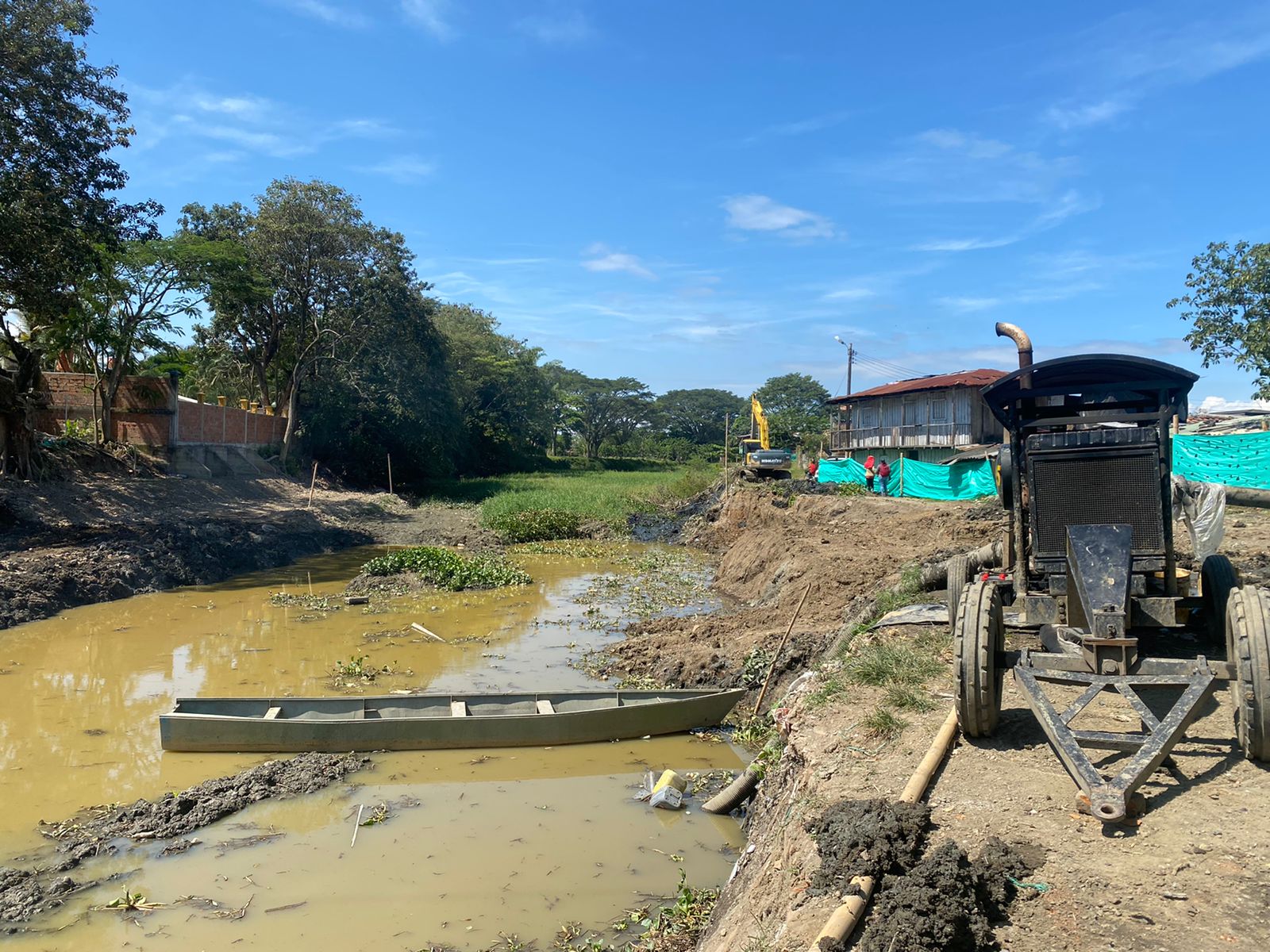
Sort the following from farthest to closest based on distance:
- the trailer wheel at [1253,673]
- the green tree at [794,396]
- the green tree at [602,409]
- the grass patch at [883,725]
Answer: the green tree at [794,396] < the green tree at [602,409] < the grass patch at [883,725] < the trailer wheel at [1253,673]

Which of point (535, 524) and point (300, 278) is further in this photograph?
point (300, 278)

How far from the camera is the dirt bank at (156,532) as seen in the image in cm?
1686

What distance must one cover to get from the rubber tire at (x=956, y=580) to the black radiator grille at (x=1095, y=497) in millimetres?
1585

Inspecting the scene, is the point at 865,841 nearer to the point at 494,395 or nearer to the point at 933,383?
the point at 933,383

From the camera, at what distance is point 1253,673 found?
4.64 metres

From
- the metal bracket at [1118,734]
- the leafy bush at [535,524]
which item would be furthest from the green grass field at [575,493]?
the metal bracket at [1118,734]

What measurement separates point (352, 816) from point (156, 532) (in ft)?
51.5

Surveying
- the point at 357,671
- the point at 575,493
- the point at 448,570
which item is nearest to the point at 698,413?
the point at 575,493

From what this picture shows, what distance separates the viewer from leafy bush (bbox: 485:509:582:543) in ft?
95.6

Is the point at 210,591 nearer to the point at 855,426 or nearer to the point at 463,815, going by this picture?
the point at 463,815

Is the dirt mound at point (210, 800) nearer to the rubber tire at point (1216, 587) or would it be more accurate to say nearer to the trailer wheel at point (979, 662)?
the trailer wheel at point (979, 662)

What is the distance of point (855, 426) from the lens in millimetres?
39281

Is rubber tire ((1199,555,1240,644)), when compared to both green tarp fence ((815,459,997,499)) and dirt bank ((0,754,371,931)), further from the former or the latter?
green tarp fence ((815,459,997,499))

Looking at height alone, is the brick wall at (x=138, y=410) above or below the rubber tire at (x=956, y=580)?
above
